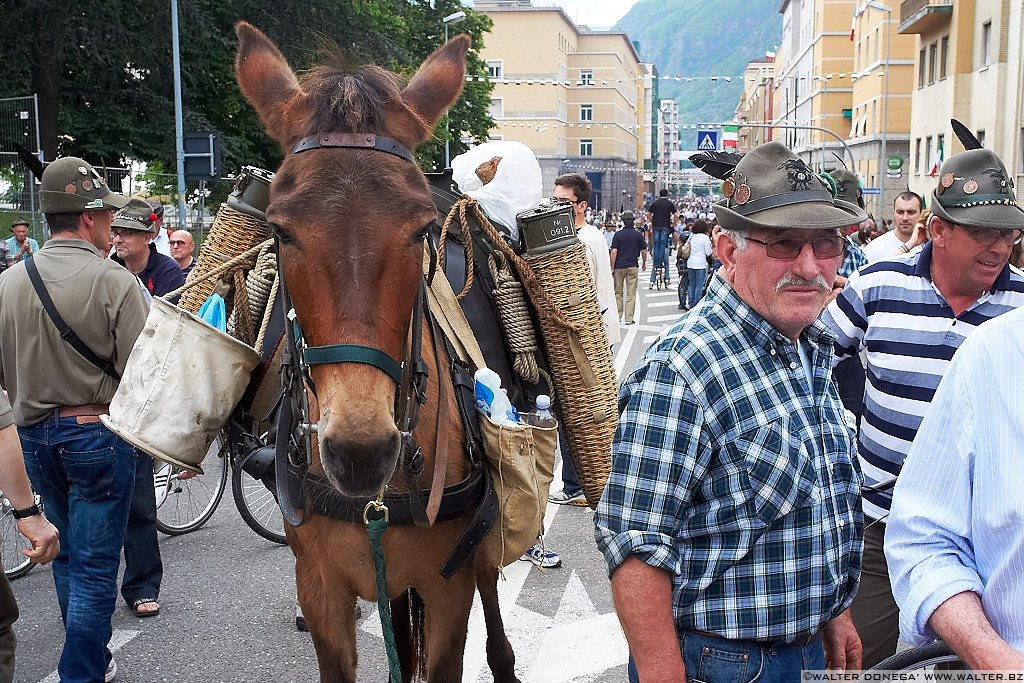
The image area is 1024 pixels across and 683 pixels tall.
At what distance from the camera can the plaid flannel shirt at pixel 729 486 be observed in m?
2.26

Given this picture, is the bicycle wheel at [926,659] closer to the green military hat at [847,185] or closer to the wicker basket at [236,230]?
the wicker basket at [236,230]

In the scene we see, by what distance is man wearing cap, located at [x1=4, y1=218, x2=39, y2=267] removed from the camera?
14.8 m

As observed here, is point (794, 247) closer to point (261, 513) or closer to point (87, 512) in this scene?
point (87, 512)

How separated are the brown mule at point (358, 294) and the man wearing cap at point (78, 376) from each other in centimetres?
140

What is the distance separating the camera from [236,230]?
377 cm

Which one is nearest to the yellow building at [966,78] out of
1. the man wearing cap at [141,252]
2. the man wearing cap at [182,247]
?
the man wearing cap at [182,247]

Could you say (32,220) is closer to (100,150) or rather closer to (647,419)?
(100,150)

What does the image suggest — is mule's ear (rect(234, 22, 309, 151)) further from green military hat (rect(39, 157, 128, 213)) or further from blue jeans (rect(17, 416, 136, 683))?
blue jeans (rect(17, 416, 136, 683))

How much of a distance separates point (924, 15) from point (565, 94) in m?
61.0

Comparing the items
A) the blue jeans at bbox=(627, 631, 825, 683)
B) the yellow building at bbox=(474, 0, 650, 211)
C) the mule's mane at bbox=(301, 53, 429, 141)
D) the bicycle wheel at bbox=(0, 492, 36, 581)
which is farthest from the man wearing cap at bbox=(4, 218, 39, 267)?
the yellow building at bbox=(474, 0, 650, 211)

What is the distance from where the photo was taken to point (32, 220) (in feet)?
57.2

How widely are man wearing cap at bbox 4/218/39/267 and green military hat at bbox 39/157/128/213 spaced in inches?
426

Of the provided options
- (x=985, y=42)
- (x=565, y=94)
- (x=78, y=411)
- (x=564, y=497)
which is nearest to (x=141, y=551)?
(x=78, y=411)

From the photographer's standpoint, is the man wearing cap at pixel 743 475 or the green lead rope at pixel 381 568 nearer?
the man wearing cap at pixel 743 475
